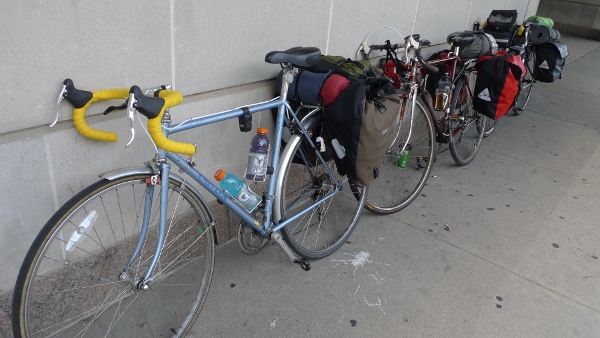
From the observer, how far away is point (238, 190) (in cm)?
231

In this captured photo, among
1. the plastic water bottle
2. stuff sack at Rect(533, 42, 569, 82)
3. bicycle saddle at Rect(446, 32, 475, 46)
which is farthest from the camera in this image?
stuff sack at Rect(533, 42, 569, 82)

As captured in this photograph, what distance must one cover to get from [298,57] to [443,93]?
1965 mm

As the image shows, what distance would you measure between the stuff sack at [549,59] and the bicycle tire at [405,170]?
2384 millimetres

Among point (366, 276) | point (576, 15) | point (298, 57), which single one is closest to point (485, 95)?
point (366, 276)

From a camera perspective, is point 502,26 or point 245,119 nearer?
point 245,119

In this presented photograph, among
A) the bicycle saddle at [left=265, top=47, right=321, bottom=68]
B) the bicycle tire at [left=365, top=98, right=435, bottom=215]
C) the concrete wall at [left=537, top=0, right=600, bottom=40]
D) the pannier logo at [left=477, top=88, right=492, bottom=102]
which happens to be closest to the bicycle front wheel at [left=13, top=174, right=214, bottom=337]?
the bicycle saddle at [left=265, top=47, right=321, bottom=68]

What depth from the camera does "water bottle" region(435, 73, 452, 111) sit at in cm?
386

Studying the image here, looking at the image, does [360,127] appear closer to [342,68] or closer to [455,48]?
[342,68]

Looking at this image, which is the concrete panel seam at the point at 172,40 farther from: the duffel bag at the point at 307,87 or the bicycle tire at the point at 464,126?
the bicycle tire at the point at 464,126

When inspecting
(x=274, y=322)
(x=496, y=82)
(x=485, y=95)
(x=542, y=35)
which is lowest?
(x=274, y=322)

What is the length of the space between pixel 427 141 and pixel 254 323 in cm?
203

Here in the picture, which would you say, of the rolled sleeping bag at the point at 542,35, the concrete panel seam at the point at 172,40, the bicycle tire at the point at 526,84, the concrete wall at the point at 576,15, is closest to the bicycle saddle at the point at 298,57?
the concrete panel seam at the point at 172,40

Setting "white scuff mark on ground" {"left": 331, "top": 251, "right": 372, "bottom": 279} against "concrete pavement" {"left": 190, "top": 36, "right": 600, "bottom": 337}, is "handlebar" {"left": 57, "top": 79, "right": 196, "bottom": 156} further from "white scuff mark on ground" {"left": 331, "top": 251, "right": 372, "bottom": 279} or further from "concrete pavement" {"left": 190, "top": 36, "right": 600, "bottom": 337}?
"white scuff mark on ground" {"left": 331, "top": 251, "right": 372, "bottom": 279}

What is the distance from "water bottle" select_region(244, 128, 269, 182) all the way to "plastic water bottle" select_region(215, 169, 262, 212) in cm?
7
